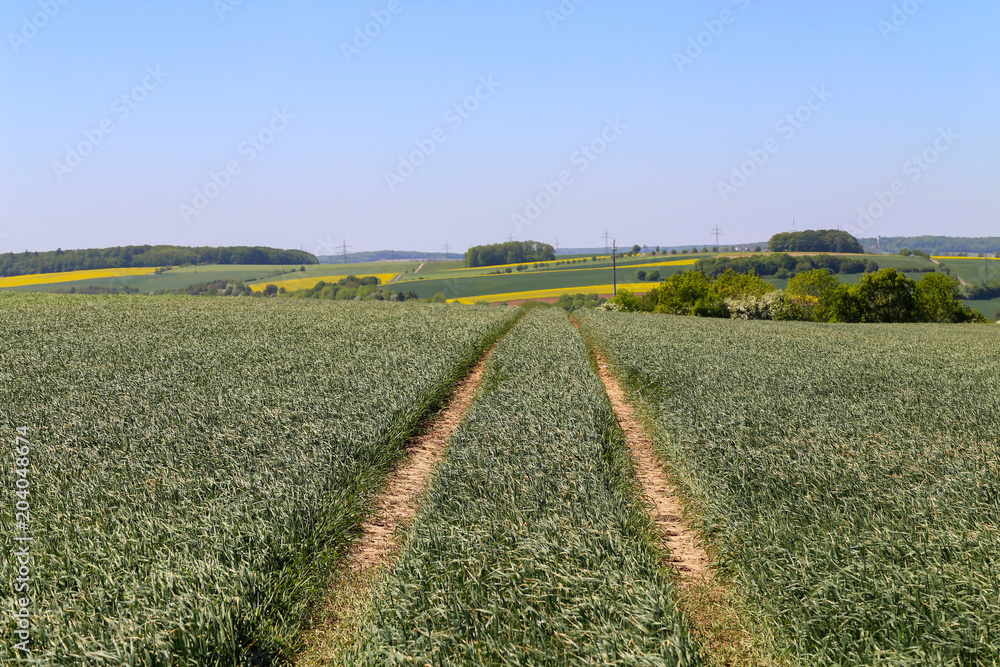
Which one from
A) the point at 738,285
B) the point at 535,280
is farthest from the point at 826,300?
the point at 535,280

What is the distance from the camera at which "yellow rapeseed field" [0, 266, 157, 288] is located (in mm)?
80206

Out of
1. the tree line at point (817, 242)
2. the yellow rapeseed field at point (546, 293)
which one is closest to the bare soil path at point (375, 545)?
the yellow rapeseed field at point (546, 293)

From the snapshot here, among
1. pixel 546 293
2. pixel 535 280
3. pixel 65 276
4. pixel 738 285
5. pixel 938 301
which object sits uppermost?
pixel 65 276

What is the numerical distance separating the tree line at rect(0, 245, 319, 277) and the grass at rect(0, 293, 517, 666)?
→ 97.8 meters

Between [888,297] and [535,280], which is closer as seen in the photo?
[888,297]

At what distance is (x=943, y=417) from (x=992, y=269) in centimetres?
14326

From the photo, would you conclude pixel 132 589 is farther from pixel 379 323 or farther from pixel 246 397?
pixel 379 323

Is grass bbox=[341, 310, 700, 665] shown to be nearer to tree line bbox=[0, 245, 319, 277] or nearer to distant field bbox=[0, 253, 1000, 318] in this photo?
distant field bbox=[0, 253, 1000, 318]

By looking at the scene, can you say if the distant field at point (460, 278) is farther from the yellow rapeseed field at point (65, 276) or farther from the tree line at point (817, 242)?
the tree line at point (817, 242)

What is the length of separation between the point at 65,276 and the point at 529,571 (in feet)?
365

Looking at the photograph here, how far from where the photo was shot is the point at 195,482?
6.86m

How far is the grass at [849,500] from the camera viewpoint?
424 cm

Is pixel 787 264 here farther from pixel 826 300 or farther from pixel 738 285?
pixel 826 300

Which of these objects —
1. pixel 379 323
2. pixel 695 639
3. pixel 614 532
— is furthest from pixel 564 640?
pixel 379 323
